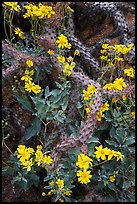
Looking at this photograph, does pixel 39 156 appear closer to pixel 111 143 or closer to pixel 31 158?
pixel 31 158

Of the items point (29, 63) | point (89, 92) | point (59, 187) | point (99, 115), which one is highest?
point (29, 63)

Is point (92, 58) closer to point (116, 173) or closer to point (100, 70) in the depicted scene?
point (100, 70)

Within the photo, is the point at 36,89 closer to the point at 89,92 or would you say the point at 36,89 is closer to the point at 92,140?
the point at 89,92

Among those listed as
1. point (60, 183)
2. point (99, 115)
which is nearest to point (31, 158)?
point (60, 183)

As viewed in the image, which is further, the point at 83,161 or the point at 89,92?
the point at 89,92

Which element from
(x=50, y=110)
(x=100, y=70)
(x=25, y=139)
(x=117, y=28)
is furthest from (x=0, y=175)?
(x=117, y=28)

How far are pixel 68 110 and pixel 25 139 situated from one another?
11.3 inches

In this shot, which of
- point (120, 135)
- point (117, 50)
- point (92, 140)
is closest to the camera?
point (92, 140)

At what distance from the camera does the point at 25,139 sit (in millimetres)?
2275

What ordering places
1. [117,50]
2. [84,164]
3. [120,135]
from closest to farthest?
[84,164] < [120,135] < [117,50]

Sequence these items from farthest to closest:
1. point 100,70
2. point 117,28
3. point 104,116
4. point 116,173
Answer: point 117,28 < point 100,70 < point 104,116 < point 116,173

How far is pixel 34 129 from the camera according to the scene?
2207 millimetres

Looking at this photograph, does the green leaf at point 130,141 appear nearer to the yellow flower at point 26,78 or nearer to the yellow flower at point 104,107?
the yellow flower at point 104,107

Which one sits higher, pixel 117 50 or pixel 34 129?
pixel 117 50
